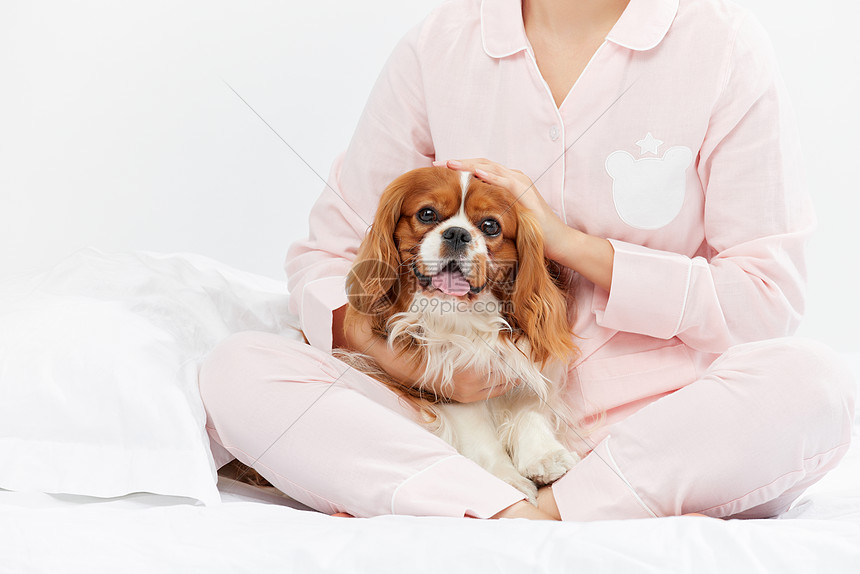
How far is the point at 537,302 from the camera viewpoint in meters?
1.41

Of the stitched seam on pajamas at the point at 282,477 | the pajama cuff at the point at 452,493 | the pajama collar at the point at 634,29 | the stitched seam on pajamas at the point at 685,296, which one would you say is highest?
the pajama collar at the point at 634,29

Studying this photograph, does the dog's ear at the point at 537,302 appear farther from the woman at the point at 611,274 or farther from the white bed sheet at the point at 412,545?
the white bed sheet at the point at 412,545

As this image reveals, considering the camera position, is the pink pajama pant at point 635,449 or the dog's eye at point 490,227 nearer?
the pink pajama pant at point 635,449

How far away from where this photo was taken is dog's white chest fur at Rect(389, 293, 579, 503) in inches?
56.6

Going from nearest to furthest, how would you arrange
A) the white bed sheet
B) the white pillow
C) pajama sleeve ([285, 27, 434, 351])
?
the white bed sheet < the white pillow < pajama sleeve ([285, 27, 434, 351])

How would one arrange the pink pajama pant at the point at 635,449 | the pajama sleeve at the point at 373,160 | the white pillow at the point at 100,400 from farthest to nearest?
1. the pajama sleeve at the point at 373,160
2. the white pillow at the point at 100,400
3. the pink pajama pant at the point at 635,449

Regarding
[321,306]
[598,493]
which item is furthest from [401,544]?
[321,306]

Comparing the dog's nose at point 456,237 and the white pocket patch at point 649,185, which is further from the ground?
the white pocket patch at point 649,185

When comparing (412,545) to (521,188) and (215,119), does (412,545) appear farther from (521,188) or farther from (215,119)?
(215,119)

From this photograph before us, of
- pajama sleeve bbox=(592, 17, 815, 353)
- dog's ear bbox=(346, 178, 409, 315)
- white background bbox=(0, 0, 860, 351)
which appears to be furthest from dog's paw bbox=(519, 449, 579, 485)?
white background bbox=(0, 0, 860, 351)

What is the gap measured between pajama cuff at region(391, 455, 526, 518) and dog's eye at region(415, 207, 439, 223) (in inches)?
13.5

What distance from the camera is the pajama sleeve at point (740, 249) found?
140 centimetres

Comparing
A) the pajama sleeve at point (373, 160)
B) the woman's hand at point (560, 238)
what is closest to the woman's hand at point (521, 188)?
the woman's hand at point (560, 238)

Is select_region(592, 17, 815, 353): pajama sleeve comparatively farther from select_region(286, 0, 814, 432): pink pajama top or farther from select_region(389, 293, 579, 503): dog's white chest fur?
select_region(389, 293, 579, 503): dog's white chest fur
